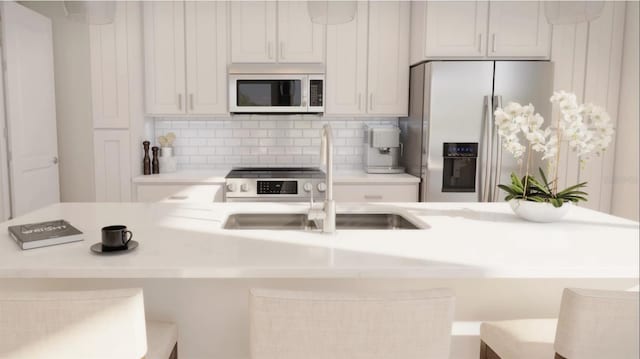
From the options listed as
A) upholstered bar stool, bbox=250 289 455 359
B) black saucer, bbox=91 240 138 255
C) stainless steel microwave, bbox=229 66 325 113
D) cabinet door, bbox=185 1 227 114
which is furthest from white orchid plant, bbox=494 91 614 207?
cabinet door, bbox=185 1 227 114

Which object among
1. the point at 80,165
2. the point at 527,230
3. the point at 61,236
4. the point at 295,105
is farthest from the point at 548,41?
the point at 80,165

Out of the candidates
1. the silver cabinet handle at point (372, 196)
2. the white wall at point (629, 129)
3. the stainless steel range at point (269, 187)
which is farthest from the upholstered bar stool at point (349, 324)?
the white wall at point (629, 129)

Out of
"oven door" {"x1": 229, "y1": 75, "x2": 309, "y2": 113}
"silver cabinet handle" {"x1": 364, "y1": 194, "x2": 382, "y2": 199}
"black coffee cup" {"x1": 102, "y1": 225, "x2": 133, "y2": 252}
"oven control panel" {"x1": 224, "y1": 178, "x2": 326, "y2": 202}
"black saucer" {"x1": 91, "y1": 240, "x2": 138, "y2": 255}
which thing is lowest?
"silver cabinet handle" {"x1": 364, "y1": 194, "x2": 382, "y2": 199}

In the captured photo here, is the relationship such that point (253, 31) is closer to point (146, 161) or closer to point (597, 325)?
point (146, 161)

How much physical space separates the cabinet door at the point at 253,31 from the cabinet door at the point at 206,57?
0.10m

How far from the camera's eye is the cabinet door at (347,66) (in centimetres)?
409

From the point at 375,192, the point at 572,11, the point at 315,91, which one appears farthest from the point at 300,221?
the point at 315,91

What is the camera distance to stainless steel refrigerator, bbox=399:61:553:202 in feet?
11.9

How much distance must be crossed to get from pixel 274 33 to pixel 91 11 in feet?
6.66

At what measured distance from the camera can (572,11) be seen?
2.13 metres

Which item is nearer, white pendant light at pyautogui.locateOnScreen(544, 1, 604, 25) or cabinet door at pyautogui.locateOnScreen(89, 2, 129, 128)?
white pendant light at pyautogui.locateOnScreen(544, 1, 604, 25)

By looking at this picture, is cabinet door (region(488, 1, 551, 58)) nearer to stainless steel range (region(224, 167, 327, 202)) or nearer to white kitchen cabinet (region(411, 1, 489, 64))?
white kitchen cabinet (region(411, 1, 489, 64))

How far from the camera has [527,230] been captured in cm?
191

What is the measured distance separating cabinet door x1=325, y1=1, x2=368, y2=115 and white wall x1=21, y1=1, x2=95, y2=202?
207cm
